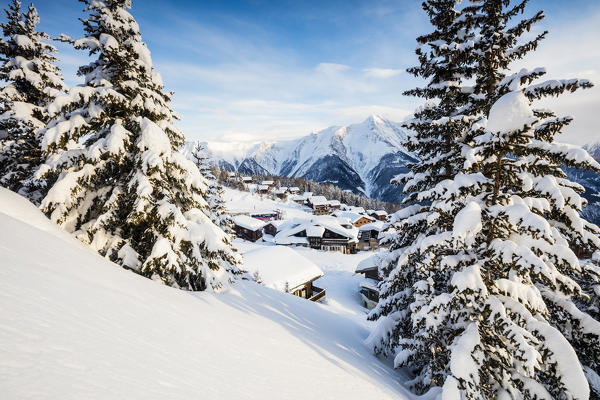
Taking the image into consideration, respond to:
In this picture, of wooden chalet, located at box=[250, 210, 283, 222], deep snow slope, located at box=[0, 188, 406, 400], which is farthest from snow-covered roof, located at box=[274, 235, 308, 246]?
deep snow slope, located at box=[0, 188, 406, 400]

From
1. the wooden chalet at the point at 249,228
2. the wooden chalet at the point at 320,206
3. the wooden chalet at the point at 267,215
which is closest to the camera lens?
A: the wooden chalet at the point at 249,228

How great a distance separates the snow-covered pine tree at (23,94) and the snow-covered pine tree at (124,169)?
19.7 ft

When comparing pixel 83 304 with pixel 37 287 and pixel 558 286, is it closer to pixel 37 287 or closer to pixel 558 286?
pixel 37 287

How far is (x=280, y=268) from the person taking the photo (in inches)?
1184

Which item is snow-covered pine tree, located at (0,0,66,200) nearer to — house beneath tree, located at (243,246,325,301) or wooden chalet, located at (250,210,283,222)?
house beneath tree, located at (243,246,325,301)

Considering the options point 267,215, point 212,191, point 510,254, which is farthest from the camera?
point 267,215

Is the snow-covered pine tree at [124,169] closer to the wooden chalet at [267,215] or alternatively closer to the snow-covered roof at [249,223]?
the snow-covered roof at [249,223]

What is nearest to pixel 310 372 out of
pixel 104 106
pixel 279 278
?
pixel 104 106

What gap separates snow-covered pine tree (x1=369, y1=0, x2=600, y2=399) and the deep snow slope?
7.60ft

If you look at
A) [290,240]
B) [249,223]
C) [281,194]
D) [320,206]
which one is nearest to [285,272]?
[290,240]

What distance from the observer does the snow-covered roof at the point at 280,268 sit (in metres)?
27.5

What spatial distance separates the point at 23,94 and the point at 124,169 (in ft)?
34.7

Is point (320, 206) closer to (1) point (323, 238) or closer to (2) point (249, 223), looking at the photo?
(2) point (249, 223)

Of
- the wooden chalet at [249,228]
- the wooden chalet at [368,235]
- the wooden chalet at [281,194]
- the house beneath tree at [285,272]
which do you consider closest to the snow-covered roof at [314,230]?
the wooden chalet at [368,235]
